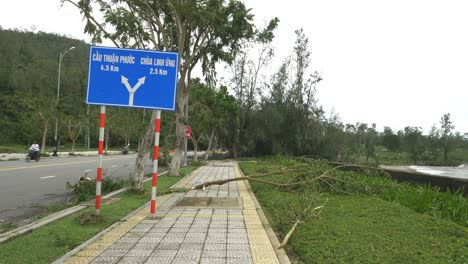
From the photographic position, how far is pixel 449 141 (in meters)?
74.6

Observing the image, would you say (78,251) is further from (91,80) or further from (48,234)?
(91,80)

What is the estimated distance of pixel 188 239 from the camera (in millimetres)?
6215

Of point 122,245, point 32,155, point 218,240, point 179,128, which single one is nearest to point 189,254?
point 218,240

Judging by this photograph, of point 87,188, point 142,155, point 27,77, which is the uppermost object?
point 27,77

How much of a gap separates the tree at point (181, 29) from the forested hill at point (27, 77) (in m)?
46.1

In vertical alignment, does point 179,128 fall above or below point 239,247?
above

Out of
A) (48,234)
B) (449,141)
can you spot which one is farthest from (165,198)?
(449,141)

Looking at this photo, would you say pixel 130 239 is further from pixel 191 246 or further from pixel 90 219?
pixel 90 219

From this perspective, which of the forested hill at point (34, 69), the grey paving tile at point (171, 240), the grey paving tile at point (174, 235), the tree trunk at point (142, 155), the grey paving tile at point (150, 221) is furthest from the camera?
the forested hill at point (34, 69)

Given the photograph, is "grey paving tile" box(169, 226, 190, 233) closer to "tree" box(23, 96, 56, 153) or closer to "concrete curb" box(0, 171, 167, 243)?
"concrete curb" box(0, 171, 167, 243)

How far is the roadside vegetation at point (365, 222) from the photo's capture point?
207 inches

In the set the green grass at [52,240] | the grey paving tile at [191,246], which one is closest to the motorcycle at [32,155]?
the green grass at [52,240]

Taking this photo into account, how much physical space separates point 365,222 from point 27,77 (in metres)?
67.7

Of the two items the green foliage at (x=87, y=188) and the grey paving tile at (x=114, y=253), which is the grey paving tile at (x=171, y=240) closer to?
the grey paving tile at (x=114, y=253)
